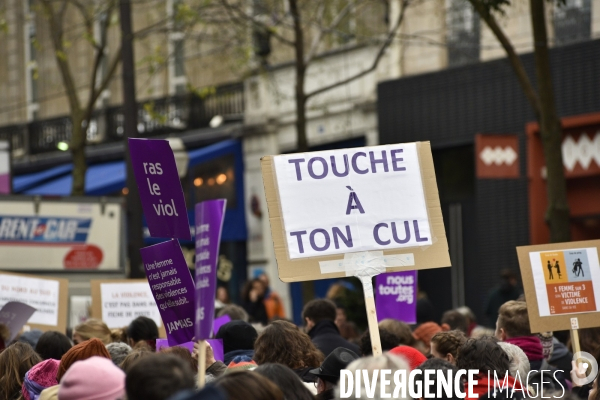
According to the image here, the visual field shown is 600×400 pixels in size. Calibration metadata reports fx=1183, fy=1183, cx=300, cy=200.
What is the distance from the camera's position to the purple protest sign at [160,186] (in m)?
7.34

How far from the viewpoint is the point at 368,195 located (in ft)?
22.7

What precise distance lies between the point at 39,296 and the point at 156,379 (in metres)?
7.64

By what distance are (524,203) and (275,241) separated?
1260 centimetres

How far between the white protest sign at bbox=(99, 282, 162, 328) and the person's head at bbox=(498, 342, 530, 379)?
598 cm

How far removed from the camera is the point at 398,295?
1233cm

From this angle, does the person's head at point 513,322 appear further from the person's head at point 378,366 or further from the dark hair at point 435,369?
the person's head at point 378,366

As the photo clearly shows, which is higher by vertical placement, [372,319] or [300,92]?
[300,92]

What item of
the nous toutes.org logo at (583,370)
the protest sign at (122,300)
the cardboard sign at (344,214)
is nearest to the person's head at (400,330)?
the nous toutes.org logo at (583,370)

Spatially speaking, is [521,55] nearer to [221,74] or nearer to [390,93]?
[390,93]

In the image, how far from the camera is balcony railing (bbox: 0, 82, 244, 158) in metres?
26.0

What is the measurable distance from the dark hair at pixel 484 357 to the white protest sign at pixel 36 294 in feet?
20.8

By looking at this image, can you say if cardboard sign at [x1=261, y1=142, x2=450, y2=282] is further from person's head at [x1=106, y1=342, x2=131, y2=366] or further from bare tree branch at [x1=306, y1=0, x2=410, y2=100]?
bare tree branch at [x1=306, y1=0, x2=410, y2=100]

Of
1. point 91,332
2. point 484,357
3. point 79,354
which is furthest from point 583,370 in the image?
point 91,332

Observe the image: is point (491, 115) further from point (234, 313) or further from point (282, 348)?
point (282, 348)
